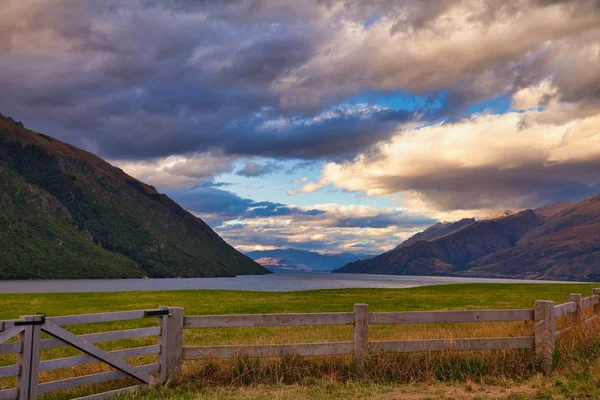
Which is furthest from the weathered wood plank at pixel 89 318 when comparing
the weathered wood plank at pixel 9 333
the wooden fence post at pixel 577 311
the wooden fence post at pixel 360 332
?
the wooden fence post at pixel 577 311

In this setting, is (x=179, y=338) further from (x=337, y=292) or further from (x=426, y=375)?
(x=337, y=292)

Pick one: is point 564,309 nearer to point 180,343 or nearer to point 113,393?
point 180,343

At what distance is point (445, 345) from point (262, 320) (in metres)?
4.52

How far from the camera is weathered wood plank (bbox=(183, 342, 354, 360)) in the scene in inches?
494

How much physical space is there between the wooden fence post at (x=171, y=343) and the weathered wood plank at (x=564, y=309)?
974cm

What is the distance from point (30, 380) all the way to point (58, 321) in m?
1.14

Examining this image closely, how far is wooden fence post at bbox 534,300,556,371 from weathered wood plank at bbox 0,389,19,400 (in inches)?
462

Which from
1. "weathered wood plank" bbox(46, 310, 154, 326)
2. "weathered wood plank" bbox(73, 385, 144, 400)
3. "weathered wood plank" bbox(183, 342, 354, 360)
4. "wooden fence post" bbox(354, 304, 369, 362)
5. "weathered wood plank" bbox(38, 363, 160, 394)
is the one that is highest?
"weathered wood plank" bbox(46, 310, 154, 326)

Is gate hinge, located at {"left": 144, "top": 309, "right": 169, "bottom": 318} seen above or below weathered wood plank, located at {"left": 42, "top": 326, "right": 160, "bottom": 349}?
above

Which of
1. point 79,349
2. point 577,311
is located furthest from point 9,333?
point 577,311

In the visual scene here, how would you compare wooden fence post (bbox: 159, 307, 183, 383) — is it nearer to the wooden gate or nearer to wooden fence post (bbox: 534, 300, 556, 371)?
the wooden gate

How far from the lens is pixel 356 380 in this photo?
12.5 m

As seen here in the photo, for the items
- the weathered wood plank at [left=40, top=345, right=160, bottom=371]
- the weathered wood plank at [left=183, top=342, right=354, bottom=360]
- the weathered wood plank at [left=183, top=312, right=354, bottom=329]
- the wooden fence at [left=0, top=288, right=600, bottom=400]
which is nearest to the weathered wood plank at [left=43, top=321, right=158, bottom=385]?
the wooden fence at [left=0, top=288, right=600, bottom=400]

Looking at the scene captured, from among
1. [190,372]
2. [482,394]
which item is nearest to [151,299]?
[190,372]
